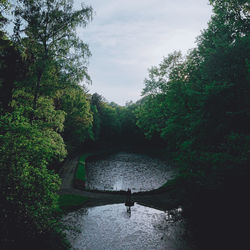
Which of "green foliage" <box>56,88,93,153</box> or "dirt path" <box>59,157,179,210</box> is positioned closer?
"dirt path" <box>59,157,179,210</box>

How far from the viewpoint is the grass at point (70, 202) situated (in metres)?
16.1

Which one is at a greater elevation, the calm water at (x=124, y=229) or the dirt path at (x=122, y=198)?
the dirt path at (x=122, y=198)

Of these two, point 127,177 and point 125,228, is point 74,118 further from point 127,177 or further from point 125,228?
point 125,228

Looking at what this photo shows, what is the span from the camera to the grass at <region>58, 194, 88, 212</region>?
16.1 m

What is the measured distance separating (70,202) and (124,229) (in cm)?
632

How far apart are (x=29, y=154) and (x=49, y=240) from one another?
308cm

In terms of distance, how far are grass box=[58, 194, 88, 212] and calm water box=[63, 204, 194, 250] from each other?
2.55 ft

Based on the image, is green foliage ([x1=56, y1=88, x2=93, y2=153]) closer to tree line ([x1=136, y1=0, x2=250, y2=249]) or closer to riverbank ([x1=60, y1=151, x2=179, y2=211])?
riverbank ([x1=60, y1=151, x2=179, y2=211])

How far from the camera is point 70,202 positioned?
17.0 meters

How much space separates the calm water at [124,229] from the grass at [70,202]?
78 centimetres

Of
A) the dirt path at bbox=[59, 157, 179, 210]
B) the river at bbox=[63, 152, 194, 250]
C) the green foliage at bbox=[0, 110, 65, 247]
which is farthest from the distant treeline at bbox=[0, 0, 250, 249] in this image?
the dirt path at bbox=[59, 157, 179, 210]

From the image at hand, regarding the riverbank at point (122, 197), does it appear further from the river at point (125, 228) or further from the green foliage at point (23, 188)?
the green foliage at point (23, 188)

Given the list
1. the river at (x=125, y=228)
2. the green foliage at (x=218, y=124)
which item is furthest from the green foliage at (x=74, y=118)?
the green foliage at (x=218, y=124)

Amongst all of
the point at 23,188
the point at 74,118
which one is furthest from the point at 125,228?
the point at 74,118
